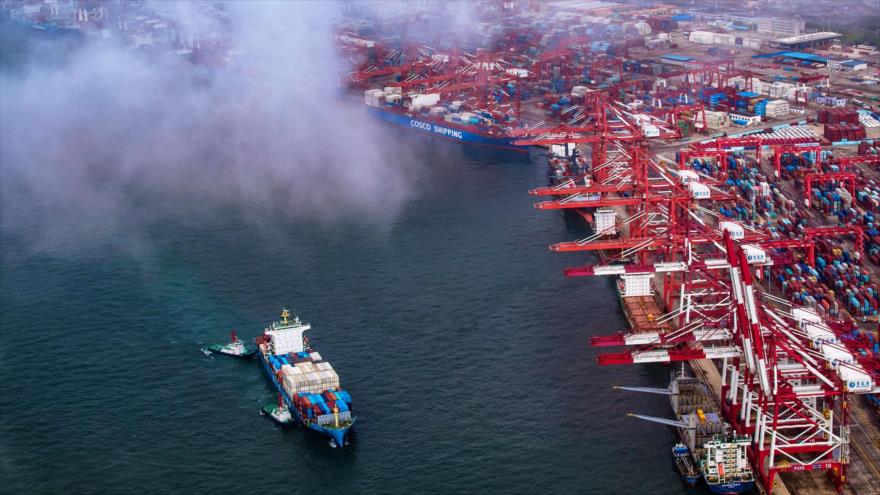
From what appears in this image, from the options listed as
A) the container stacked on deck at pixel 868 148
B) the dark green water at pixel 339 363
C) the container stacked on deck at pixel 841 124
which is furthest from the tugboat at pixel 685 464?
the container stacked on deck at pixel 841 124

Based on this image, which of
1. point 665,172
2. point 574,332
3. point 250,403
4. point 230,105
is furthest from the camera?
point 230,105

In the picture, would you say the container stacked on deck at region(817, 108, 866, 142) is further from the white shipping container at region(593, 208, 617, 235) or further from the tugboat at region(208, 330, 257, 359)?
the tugboat at region(208, 330, 257, 359)

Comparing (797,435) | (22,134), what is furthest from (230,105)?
(797,435)

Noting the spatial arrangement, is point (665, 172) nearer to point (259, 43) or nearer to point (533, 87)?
point (533, 87)

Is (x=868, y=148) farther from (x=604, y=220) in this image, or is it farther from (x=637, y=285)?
(x=637, y=285)

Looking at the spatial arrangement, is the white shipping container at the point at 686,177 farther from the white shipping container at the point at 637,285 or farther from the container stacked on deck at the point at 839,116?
the container stacked on deck at the point at 839,116

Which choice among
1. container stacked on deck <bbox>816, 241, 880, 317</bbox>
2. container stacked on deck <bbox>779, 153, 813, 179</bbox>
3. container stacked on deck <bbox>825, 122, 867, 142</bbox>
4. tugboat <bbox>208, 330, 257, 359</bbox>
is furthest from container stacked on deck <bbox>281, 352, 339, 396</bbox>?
container stacked on deck <bbox>825, 122, 867, 142</bbox>
